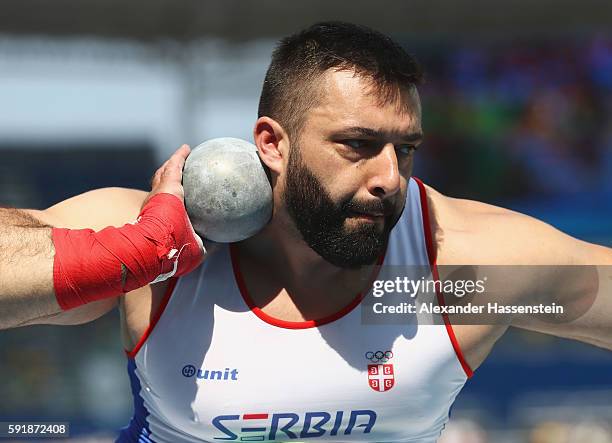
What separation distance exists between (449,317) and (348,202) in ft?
2.00

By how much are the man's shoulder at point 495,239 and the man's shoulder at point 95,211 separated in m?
1.13

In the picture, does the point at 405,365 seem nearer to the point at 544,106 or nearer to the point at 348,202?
the point at 348,202

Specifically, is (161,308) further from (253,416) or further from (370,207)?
(370,207)

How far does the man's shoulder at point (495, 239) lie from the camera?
3.16m

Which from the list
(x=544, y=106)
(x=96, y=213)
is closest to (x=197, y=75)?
(x=544, y=106)

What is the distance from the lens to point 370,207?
2863 mm

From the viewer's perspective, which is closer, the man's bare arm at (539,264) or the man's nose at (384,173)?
the man's nose at (384,173)

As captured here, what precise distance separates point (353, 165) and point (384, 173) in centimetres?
11

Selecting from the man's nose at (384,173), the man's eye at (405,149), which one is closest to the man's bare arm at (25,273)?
the man's nose at (384,173)

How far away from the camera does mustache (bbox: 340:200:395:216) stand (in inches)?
113

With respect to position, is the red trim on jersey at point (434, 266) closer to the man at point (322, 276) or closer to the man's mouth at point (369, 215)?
the man at point (322, 276)

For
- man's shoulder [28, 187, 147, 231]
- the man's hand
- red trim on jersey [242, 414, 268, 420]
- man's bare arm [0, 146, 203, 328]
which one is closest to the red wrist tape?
man's bare arm [0, 146, 203, 328]

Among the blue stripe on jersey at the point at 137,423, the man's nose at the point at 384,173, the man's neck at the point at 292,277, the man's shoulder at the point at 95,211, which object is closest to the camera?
the man's nose at the point at 384,173

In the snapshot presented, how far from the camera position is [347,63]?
117 inches
